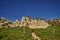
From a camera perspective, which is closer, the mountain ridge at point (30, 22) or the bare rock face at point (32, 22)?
the bare rock face at point (32, 22)

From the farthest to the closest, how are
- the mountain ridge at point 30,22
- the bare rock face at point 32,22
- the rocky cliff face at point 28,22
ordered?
the mountain ridge at point 30,22
the bare rock face at point 32,22
the rocky cliff face at point 28,22

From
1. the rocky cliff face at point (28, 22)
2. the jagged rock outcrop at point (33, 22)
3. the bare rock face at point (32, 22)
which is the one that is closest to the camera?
the rocky cliff face at point (28, 22)

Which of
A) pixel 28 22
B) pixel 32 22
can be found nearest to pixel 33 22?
pixel 32 22

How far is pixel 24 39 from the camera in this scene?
5366cm

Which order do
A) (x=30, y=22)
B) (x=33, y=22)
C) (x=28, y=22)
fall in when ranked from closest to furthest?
(x=28, y=22) → (x=30, y=22) → (x=33, y=22)

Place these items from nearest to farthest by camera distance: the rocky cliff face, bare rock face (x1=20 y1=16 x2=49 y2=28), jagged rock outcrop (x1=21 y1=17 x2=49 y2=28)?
the rocky cliff face
jagged rock outcrop (x1=21 y1=17 x2=49 y2=28)
bare rock face (x1=20 y1=16 x2=49 y2=28)

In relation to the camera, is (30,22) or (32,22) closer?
(30,22)

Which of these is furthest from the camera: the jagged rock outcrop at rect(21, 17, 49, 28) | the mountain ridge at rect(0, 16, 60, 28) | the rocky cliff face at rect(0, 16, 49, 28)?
the mountain ridge at rect(0, 16, 60, 28)

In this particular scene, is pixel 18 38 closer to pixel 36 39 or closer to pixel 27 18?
pixel 36 39

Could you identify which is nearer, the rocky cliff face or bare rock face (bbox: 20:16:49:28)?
the rocky cliff face

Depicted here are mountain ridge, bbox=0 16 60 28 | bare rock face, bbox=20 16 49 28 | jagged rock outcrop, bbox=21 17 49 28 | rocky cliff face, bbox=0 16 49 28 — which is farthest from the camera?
mountain ridge, bbox=0 16 60 28

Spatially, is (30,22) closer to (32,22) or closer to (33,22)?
(32,22)

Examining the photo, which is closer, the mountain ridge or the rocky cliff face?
the rocky cliff face

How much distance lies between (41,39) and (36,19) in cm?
3767
